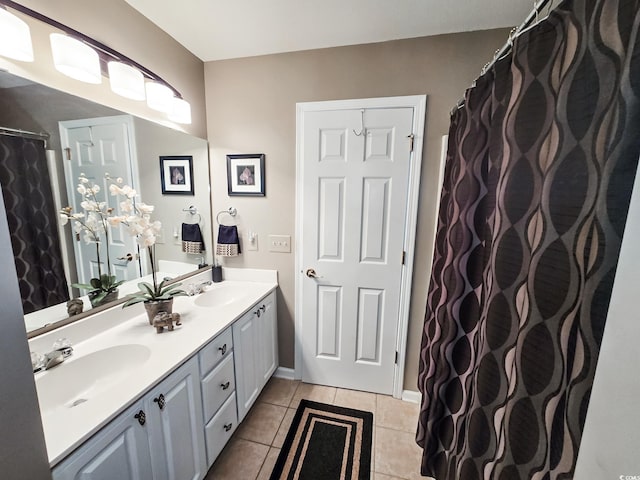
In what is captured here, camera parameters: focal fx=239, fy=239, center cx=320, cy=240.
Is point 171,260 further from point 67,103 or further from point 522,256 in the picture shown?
point 522,256

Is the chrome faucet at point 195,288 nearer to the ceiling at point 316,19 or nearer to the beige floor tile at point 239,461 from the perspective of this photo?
the beige floor tile at point 239,461

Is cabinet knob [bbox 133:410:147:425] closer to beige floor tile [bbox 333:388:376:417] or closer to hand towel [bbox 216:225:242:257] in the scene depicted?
hand towel [bbox 216:225:242:257]

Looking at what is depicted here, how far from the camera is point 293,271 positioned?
6.30 feet

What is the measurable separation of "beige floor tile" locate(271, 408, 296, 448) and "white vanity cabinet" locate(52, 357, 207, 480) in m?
0.46

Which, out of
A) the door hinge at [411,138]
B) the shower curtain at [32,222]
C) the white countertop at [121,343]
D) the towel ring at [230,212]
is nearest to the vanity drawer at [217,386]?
the white countertop at [121,343]

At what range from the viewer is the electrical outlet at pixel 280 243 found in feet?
6.19

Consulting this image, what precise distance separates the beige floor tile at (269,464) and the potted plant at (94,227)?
4.07 feet

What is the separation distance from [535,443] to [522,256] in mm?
421

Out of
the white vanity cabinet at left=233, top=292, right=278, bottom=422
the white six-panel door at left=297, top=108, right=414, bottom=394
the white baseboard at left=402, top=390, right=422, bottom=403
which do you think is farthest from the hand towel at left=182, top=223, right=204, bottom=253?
the white baseboard at left=402, top=390, right=422, bottom=403

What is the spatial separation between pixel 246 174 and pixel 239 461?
1850mm

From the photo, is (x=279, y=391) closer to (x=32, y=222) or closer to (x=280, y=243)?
(x=280, y=243)

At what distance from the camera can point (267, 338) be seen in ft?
5.97

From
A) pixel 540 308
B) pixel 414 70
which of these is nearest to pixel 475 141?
pixel 540 308

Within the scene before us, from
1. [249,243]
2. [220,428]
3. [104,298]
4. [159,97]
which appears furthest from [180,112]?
[220,428]
